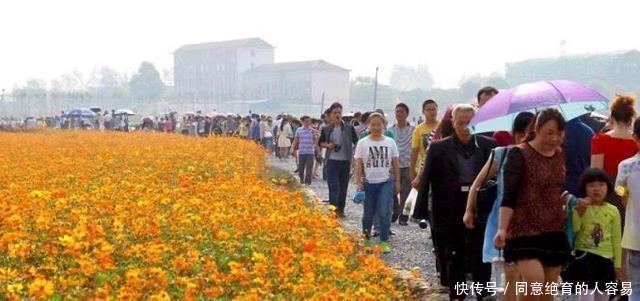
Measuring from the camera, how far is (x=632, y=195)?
5.07 m

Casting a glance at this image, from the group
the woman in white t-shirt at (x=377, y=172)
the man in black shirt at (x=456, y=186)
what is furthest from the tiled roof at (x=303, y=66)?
the man in black shirt at (x=456, y=186)

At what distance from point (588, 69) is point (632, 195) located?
9194 cm

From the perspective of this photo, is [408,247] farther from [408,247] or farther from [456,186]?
[456,186]

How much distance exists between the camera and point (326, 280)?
5.00m

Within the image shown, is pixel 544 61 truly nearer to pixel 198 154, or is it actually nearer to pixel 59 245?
pixel 198 154

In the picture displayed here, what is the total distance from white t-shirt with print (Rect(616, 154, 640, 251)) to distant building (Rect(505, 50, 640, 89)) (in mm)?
79954

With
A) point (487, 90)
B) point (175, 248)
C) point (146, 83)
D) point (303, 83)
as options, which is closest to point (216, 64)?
point (146, 83)

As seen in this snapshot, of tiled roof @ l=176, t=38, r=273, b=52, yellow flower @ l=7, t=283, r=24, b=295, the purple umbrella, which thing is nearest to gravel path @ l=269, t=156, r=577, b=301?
the purple umbrella

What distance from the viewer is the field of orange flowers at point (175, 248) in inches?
177

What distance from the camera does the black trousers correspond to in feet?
20.0

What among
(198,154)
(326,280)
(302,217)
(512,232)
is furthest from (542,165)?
(198,154)

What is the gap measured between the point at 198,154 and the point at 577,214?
1012 centimetres

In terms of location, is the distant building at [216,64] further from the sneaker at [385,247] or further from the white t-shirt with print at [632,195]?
the white t-shirt with print at [632,195]

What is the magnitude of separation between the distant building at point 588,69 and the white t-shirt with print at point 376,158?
76746mm
